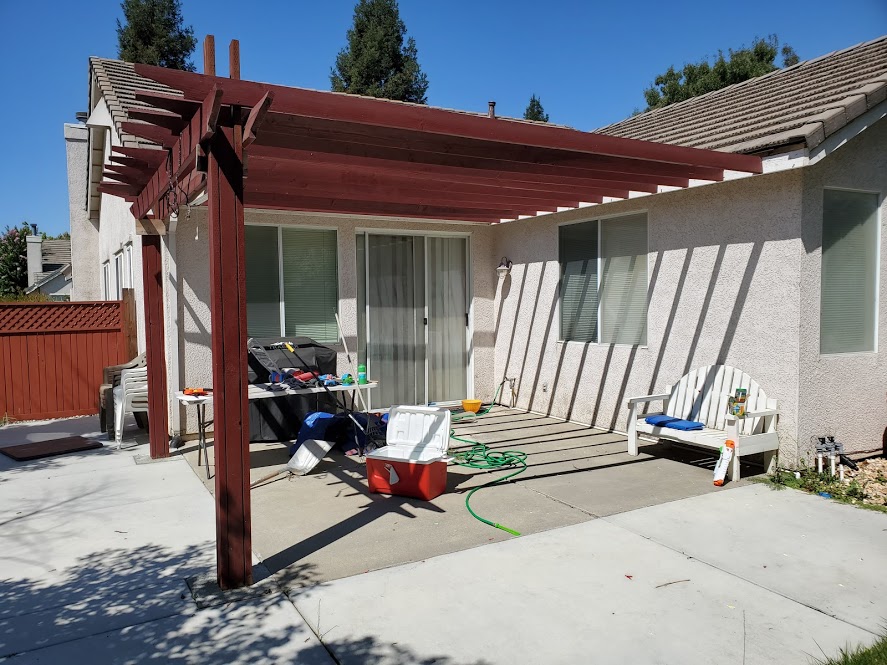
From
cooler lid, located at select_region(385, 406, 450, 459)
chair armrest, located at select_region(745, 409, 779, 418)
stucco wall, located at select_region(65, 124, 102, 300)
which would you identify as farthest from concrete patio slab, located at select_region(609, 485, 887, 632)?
stucco wall, located at select_region(65, 124, 102, 300)

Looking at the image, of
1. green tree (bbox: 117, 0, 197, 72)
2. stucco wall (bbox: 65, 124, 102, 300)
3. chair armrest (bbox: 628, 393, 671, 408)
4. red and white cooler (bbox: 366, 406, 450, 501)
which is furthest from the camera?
green tree (bbox: 117, 0, 197, 72)

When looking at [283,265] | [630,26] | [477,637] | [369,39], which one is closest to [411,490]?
[477,637]

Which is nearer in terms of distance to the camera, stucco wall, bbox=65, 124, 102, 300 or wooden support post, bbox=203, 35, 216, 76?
wooden support post, bbox=203, 35, 216, 76

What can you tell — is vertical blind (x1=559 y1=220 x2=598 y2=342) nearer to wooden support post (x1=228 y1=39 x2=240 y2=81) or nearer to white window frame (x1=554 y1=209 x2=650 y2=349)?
white window frame (x1=554 y1=209 x2=650 y2=349)

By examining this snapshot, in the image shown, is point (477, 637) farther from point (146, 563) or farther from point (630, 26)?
point (630, 26)

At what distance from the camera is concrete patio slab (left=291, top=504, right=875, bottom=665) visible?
2887 millimetres

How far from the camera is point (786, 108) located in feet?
19.9

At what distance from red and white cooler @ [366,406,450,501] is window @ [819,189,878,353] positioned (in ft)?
11.5

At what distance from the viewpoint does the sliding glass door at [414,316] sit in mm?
8570

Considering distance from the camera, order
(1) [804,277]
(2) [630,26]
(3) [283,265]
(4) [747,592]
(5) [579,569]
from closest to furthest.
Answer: (4) [747,592] < (5) [579,569] < (1) [804,277] < (3) [283,265] < (2) [630,26]

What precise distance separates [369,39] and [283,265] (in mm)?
24228

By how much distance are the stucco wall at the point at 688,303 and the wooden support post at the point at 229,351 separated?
15.0 feet

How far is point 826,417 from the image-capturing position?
5648 millimetres

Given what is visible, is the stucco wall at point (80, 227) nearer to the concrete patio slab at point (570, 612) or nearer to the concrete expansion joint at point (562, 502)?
the concrete expansion joint at point (562, 502)
